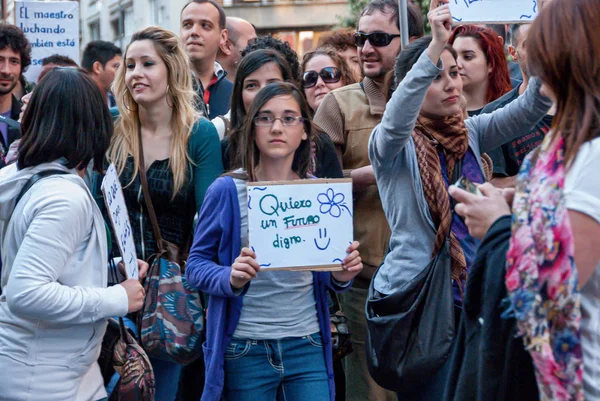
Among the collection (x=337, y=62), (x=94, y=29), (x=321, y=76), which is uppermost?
(x=94, y=29)

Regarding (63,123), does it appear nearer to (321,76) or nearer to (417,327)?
(417,327)

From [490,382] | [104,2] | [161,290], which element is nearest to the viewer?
[490,382]

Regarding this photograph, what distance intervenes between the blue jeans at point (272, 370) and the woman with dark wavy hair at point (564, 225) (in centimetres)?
160

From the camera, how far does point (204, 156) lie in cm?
475

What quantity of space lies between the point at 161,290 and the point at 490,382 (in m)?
2.12

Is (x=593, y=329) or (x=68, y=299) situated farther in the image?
(x=68, y=299)

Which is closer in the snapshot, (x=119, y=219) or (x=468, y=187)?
(x=468, y=187)

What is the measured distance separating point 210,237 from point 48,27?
6.44 meters

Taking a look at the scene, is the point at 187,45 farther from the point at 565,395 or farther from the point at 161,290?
the point at 565,395

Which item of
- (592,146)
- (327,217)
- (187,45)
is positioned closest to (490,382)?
(592,146)

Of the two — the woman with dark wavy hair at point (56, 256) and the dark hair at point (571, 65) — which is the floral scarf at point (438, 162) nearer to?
the woman with dark wavy hair at point (56, 256)

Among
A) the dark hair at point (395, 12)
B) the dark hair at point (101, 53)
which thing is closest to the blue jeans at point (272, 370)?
the dark hair at point (395, 12)

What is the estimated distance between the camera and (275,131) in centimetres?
407

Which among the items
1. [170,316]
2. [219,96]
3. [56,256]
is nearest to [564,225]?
[56,256]
